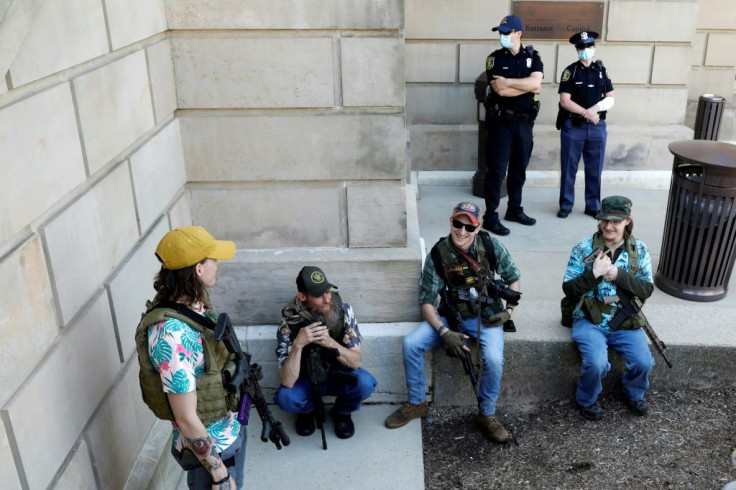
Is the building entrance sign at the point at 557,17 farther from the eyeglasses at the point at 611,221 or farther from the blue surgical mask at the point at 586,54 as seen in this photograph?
the eyeglasses at the point at 611,221

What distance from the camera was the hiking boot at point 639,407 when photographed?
5168 mm

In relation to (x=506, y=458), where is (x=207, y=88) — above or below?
above

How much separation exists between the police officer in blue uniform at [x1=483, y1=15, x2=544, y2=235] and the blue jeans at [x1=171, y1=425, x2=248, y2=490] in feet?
14.9

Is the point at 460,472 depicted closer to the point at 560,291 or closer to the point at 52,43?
the point at 560,291

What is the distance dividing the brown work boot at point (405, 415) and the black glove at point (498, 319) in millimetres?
772

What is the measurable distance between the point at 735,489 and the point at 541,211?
4892 millimetres

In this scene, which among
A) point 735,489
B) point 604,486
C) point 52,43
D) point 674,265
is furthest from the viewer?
point 674,265

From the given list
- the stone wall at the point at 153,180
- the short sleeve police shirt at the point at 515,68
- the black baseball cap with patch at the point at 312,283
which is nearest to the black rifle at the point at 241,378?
the stone wall at the point at 153,180

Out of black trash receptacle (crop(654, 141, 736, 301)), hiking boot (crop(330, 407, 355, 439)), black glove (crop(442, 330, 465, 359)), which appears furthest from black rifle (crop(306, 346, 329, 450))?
black trash receptacle (crop(654, 141, 736, 301))

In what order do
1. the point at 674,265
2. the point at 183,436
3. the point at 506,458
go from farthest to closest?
the point at 674,265 → the point at 506,458 → the point at 183,436

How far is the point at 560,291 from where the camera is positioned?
6.34 metres

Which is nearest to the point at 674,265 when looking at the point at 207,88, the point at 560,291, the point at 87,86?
the point at 560,291

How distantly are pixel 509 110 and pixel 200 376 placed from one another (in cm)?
507

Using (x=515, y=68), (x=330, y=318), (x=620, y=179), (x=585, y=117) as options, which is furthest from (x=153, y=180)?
(x=620, y=179)
